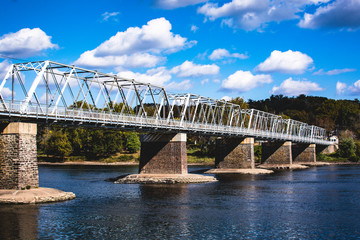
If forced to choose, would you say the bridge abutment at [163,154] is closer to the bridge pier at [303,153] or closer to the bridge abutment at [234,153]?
the bridge abutment at [234,153]

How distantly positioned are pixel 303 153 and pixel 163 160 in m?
80.2

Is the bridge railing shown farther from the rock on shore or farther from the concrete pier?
the concrete pier

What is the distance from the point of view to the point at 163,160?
6556cm

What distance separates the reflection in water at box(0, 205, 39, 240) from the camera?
90.8 ft

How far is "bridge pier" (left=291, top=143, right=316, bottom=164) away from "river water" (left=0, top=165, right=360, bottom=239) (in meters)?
80.9

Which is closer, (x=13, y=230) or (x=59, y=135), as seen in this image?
(x=13, y=230)

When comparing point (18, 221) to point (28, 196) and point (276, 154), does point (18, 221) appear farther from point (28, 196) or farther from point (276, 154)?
point (276, 154)

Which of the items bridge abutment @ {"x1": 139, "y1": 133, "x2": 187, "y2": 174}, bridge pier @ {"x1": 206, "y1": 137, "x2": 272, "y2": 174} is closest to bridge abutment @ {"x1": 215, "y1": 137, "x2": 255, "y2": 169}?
bridge pier @ {"x1": 206, "y1": 137, "x2": 272, "y2": 174}

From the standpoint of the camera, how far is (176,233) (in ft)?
95.3

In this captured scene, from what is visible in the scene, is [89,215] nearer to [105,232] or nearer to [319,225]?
[105,232]

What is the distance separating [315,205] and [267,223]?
11.1 meters

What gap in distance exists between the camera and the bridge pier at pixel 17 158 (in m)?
39.4

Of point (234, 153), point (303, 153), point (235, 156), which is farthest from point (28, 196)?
point (303, 153)

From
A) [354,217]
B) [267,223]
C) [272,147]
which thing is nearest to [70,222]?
[267,223]
